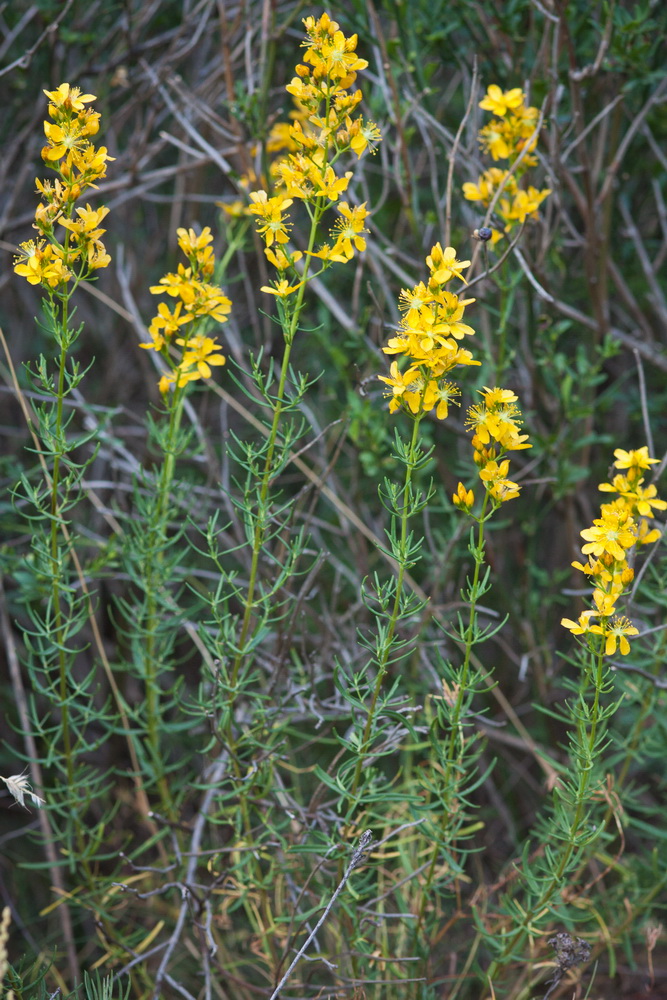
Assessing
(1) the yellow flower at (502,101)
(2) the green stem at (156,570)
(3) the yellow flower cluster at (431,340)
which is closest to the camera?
(3) the yellow flower cluster at (431,340)

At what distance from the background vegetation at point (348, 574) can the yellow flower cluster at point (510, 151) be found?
10cm

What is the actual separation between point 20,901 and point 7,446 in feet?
5.36

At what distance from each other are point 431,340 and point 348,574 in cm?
124

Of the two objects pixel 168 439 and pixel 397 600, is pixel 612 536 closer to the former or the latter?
pixel 397 600

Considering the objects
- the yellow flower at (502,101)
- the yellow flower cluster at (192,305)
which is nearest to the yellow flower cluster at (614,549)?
the yellow flower cluster at (192,305)

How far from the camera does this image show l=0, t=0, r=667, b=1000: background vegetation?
6.24ft

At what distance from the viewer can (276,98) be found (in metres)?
3.19

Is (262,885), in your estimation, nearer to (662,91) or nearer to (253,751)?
(253,751)

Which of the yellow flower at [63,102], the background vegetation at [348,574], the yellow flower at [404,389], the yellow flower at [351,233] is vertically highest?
the yellow flower at [63,102]

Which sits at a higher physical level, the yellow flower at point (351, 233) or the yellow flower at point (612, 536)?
the yellow flower at point (351, 233)

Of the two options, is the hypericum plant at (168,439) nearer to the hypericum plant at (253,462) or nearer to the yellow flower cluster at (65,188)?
the hypericum plant at (253,462)

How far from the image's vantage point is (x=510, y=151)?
209cm

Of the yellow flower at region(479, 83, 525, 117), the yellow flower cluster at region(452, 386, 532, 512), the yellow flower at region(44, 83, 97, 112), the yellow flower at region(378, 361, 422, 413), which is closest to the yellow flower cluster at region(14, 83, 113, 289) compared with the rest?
the yellow flower at region(44, 83, 97, 112)

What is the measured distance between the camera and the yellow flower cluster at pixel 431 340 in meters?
1.44
